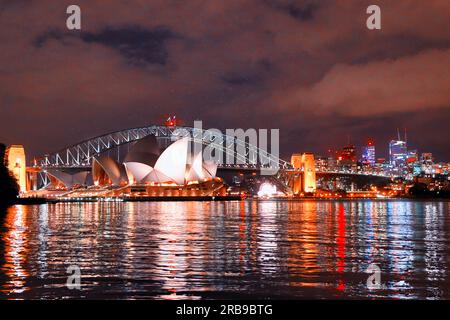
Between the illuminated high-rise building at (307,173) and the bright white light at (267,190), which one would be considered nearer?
the illuminated high-rise building at (307,173)

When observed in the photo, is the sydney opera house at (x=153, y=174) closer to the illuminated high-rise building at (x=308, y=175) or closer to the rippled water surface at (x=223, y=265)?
the illuminated high-rise building at (x=308, y=175)

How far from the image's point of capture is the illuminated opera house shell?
342ft

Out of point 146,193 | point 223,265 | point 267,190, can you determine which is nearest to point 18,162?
point 146,193

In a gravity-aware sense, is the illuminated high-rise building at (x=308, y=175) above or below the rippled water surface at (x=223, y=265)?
above

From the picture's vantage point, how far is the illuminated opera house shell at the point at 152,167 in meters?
104

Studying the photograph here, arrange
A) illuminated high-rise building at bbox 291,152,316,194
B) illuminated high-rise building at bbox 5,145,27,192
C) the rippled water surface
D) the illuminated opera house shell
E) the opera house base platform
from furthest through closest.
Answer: illuminated high-rise building at bbox 291,152,316,194, illuminated high-rise building at bbox 5,145,27,192, the opera house base platform, the illuminated opera house shell, the rippled water surface

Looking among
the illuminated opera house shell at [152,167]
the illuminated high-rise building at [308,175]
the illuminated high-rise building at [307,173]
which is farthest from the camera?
the illuminated high-rise building at [307,173]

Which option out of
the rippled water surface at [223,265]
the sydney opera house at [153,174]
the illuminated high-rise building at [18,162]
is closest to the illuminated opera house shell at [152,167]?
the sydney opera house at [153,174]

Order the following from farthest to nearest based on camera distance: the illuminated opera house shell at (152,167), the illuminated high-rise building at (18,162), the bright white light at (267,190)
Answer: the bright white light at (267,190)
the illuminated high-rise building at (18,162)
the illuminated opera house shell at (152,167)

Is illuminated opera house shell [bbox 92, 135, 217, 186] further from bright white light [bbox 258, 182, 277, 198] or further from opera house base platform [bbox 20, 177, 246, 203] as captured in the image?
bright white light [bbox 258, 182, 277, 198]

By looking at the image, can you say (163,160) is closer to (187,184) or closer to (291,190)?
(187,184)

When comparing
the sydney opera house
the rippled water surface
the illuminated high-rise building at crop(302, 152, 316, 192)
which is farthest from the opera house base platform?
the rippled water surface

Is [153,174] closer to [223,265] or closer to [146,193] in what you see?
[146,193]
